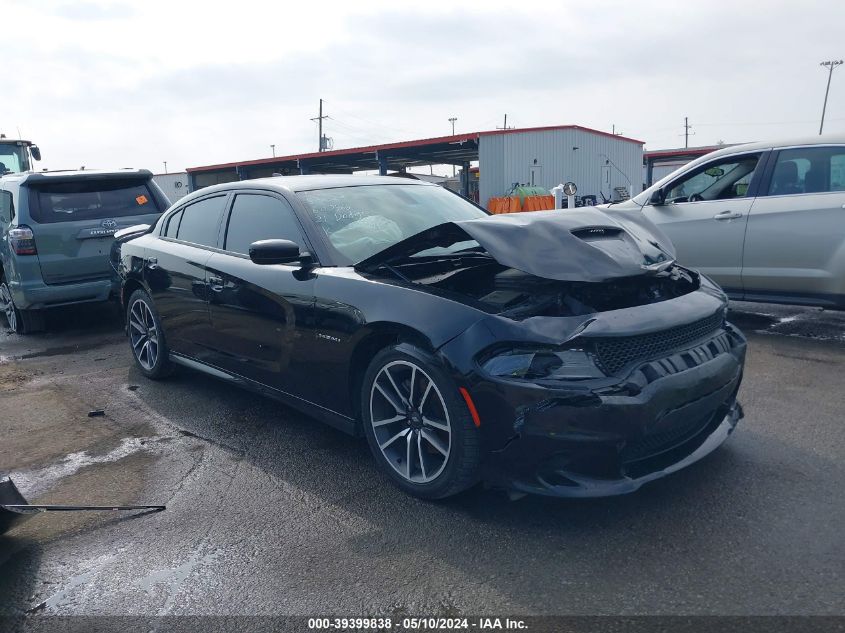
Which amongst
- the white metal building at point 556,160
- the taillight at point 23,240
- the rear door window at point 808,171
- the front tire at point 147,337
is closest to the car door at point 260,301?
the front tire at point 147,337

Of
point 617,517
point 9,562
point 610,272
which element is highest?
point 610,272

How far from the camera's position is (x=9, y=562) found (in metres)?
2.88

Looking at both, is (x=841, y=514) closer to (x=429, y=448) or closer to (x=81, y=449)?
(x=429, y=448)

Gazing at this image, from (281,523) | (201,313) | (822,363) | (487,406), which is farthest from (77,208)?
(822,363)

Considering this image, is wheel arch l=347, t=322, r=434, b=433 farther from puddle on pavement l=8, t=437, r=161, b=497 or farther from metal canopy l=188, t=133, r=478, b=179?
metal canopy l=188, t=133, r=478, b=179

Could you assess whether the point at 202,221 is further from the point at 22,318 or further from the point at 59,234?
the point at 22,318

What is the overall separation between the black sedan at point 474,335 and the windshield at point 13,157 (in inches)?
463

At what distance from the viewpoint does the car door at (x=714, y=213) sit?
6066 millimetres

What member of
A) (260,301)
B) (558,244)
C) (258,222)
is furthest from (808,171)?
(260,301)

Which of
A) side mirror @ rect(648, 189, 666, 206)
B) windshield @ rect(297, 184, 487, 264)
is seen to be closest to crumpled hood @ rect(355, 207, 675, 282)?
windshield @ rect(297, 184, 487, 264)

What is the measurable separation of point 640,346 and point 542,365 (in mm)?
441

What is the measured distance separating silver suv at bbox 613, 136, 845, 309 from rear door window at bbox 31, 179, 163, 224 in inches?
227

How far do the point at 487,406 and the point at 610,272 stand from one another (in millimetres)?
893

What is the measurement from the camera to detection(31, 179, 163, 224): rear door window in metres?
7.33
